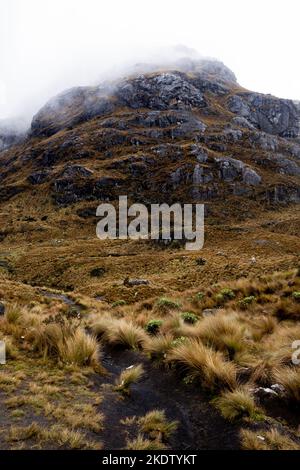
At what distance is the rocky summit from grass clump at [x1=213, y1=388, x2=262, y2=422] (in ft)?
286

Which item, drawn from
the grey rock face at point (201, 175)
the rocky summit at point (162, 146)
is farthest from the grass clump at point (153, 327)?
the grey rock face at point (201, 175)

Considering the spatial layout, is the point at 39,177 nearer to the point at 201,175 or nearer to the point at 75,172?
the point at 75,172

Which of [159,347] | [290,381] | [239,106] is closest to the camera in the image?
[290,381]

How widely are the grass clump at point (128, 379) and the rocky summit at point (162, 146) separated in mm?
85838

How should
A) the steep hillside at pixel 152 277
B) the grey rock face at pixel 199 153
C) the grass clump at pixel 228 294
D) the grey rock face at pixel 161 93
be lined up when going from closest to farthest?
the steep hillside at pixel 152 277 < the grass clump at pixel 228 294 < the grey rock face at pixel 199 153 < the grey rock face at pixel 161 93

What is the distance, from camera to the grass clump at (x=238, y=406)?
620cm

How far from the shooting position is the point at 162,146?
367 feet

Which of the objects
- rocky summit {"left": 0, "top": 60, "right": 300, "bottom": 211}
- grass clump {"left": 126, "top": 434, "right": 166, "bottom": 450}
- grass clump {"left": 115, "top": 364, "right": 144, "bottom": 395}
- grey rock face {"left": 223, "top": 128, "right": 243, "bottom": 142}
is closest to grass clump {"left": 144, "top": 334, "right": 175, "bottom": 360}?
grass clump {"left": 115, "top": 364, "right": 144, "bottom": 395}

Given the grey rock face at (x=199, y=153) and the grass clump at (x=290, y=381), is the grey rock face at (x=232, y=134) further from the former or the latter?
the grass clump at (x=290, y=381)

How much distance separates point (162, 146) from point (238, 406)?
360 feet

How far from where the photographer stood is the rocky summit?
329ft

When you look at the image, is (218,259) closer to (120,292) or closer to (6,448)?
(120,292)

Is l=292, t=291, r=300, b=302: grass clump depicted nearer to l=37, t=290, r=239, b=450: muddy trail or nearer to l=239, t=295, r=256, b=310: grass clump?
l=239, t=295, r=256, b=310: grass clump

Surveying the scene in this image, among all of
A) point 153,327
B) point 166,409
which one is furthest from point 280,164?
point 166,409
